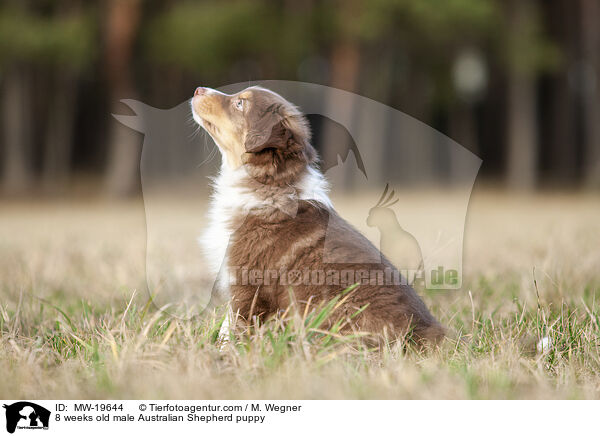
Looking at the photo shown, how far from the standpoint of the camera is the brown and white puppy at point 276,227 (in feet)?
10.8

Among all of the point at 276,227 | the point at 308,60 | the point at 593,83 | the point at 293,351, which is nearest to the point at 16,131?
the point at 308,60

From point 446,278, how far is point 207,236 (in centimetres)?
230

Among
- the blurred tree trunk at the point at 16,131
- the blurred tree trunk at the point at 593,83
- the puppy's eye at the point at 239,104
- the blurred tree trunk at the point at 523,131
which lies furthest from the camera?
the blurred tree trunk at the point at 523,131

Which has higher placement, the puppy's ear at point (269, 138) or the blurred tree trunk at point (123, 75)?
the blurred tree trunk at point (123, 75)

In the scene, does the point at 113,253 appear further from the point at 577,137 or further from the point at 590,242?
the point at 577,137

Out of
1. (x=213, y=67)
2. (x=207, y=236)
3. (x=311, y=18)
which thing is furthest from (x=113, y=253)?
(x=311, y=18)

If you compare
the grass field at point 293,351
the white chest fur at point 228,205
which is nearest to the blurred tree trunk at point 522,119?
the grass field at point 293,351

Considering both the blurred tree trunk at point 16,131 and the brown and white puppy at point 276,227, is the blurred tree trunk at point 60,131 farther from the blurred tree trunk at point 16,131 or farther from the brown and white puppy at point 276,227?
the brown and white puppy at point 276,227

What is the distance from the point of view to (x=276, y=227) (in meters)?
3.57

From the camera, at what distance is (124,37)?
53.7 ft
